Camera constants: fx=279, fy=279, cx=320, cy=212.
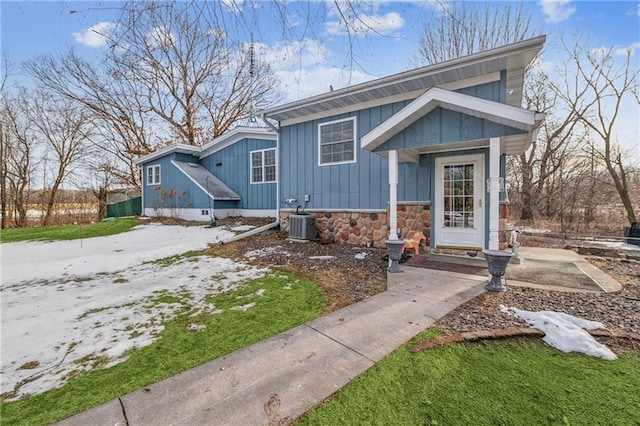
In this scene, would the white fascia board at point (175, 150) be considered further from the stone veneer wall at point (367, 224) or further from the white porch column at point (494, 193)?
the white porch column at point (494, 193)

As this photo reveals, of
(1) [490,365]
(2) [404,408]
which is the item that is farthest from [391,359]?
(1) [490,365]

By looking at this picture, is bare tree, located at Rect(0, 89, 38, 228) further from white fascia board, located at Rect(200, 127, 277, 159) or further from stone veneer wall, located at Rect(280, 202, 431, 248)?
stone veneer wall, located at Rect(280, 202, 431, 248)

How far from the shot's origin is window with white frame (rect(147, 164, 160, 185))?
1441cm

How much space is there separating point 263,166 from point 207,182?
292 centimetres

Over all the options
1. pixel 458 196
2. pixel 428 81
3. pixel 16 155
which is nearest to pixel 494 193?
pixel 458 196

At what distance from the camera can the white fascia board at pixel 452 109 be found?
13.7 feet

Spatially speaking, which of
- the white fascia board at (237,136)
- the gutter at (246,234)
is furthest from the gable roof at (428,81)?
the gutter at (246,234)

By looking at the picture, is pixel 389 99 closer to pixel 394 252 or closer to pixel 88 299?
pixel 394 252

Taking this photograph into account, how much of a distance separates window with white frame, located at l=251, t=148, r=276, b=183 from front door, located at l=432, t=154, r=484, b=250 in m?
6.81

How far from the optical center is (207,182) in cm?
1245

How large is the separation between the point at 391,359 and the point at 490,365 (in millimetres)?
784

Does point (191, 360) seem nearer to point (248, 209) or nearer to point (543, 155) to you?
point (248, 209)

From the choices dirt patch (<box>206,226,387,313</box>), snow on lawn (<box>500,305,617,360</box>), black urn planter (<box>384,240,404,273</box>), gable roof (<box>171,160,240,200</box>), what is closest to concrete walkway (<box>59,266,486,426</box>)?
dirt patch (<box>206,226,387,313</box>)

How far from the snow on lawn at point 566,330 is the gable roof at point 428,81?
4.46 metres
